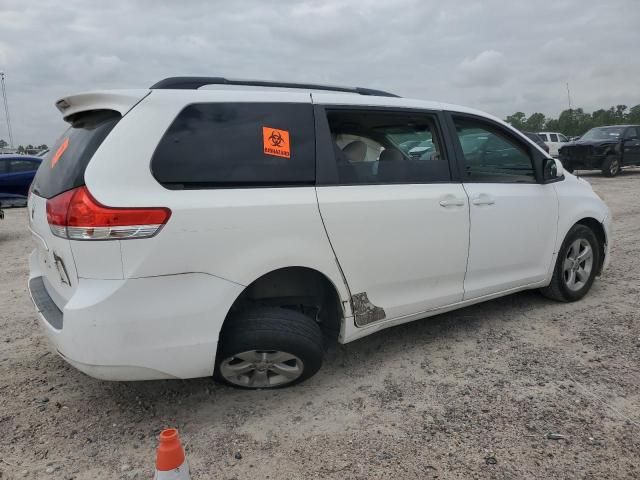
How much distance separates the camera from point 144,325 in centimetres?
230

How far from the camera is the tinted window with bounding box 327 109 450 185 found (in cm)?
298

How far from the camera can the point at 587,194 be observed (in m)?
4.36

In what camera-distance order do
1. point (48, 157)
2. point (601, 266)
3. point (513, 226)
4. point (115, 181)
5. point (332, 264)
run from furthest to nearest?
point (601, 266), point (513, 226), point (48, 157), point (332, 264), point (115, 181)

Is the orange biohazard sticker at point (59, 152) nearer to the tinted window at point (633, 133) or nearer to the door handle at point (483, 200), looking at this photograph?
the door handle at point (483, 200)

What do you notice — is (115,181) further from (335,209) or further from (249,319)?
(335,209)

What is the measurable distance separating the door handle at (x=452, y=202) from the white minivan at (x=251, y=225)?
1 centimetres

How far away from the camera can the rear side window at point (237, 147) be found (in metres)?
2.42

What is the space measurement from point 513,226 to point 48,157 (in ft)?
10.4

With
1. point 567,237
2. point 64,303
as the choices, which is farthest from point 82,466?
point 567,237

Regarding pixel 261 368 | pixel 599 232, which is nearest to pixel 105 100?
pixel 261 368

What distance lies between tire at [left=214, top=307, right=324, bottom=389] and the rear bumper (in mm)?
147

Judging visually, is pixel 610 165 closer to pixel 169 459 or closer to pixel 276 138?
pixel 276 138

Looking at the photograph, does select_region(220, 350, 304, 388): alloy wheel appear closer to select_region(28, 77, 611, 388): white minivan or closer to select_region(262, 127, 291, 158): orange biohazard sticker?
select_region(28, 77, 611, 388): white minivan

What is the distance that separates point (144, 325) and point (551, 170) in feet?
10.9
